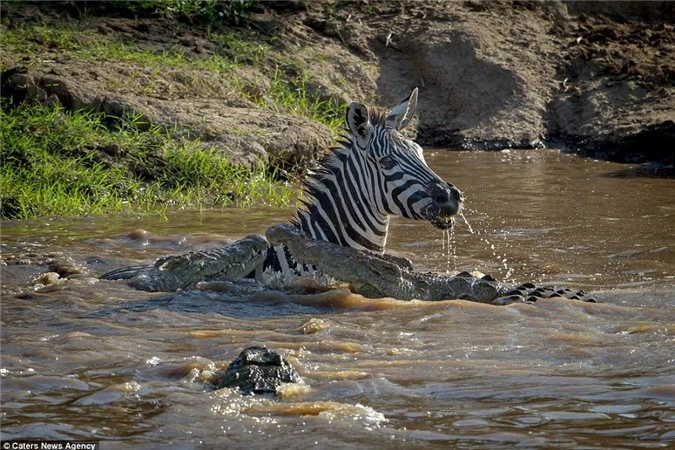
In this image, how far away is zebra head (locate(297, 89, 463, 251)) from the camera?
728 centimetres

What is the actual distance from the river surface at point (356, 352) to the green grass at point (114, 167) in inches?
43.9

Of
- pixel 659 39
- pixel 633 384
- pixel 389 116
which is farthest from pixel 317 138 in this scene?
pixel 633 384

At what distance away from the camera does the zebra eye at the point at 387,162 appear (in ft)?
24.0

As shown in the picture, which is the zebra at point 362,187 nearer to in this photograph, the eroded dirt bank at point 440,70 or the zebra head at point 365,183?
the zebra head at point 365,183

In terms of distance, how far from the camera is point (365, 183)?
24.3 ft

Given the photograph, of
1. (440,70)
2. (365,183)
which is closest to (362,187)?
(365,183)

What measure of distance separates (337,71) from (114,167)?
455 centimetres

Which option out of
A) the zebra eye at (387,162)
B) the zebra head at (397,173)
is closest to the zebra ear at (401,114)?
the zebra head at (397,173)

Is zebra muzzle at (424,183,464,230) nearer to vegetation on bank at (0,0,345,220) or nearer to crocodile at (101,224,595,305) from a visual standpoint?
crocodile at (101,224,595,305)

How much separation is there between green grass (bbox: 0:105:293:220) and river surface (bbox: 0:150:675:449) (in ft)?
3.66

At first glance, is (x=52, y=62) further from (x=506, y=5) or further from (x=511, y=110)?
(x=506, y=5)

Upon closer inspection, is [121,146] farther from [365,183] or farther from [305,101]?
[365,183]

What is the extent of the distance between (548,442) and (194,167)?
7.18 metres

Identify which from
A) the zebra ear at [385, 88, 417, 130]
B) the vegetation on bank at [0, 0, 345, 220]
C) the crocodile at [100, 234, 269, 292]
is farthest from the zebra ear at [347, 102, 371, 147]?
the vegetation on bank at [0, 0, 345, 220]
